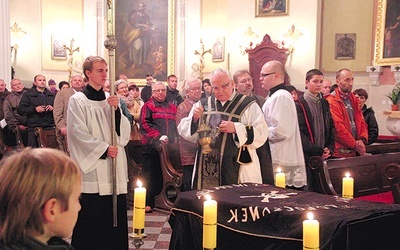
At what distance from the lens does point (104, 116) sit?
4254 mm

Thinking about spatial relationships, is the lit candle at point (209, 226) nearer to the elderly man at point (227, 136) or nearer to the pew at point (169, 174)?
the elderly man at point (227, 136)

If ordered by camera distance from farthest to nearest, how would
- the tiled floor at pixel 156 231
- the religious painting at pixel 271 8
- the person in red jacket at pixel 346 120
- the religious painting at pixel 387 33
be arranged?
the religious painting at pixel 271 8
the religious painting at pixel 387 33
the person in red jacket at pixel 346 120
the tiled floor at pixel 156 231

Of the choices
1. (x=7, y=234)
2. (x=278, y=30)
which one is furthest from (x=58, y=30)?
(x=7, y=234)

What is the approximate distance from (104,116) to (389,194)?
262 centimetres

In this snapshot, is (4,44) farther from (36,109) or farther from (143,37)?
(143,37)

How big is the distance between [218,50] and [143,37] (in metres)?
2.54

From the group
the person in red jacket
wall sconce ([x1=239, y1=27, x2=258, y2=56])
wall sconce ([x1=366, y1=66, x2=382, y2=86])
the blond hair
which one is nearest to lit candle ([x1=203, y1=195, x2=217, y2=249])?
the blond hair

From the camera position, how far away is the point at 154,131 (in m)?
6.80

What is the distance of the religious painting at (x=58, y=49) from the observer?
16328mm

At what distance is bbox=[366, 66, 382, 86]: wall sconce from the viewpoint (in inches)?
509

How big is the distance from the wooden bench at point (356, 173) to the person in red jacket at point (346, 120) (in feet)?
2.59

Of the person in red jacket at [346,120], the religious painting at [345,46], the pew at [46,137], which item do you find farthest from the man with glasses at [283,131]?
the religious painting at [345,46]

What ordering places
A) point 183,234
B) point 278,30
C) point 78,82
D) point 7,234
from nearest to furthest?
point 7,234, point 183,234, point 78,82, point 278,30

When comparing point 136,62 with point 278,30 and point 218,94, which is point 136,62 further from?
point 218,94
